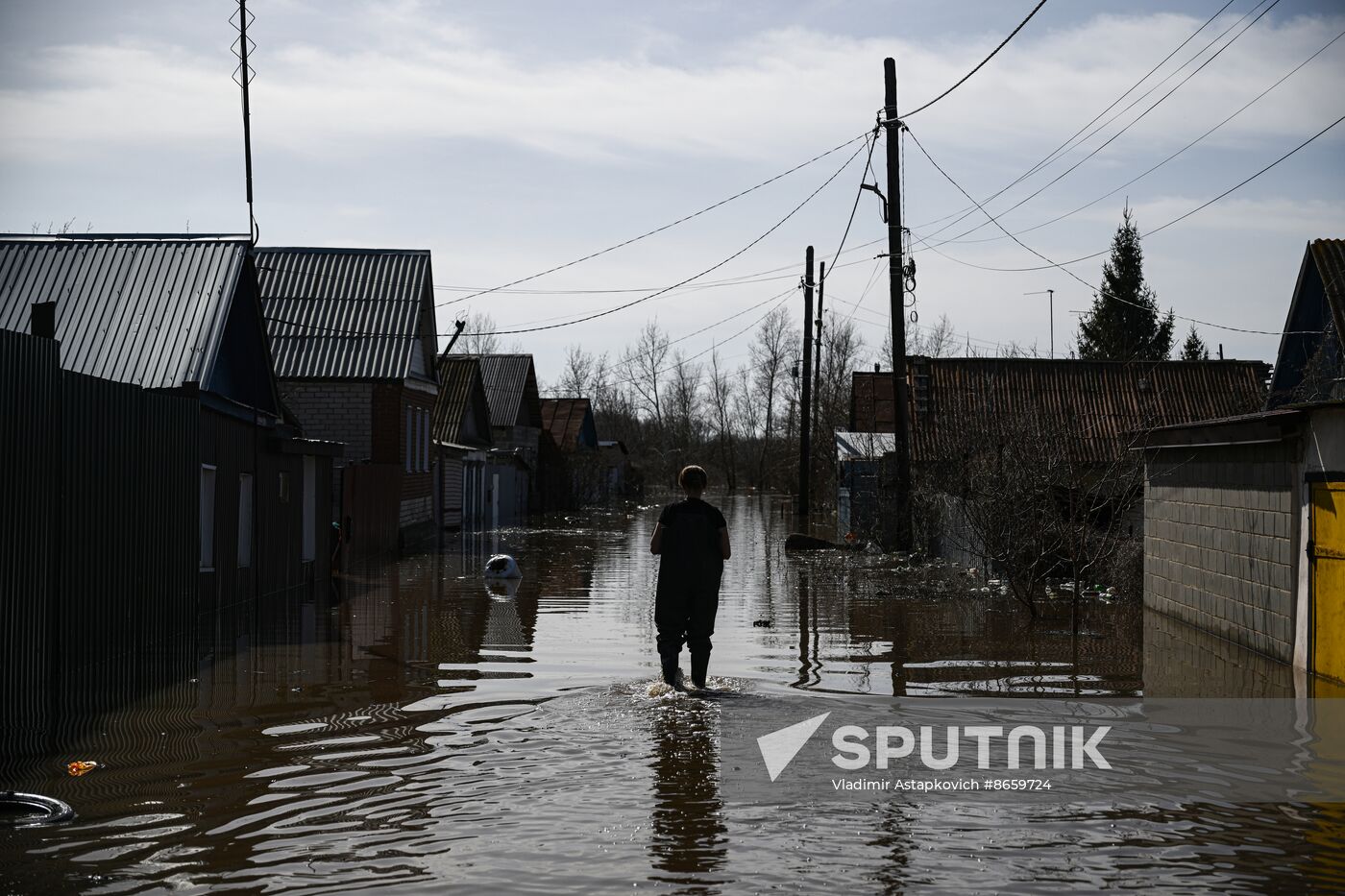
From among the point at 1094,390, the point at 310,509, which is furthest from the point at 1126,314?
the point at 310,509

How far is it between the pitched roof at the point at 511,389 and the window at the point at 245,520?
35.9 m

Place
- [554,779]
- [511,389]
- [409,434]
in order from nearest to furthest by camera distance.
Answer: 1. [554,779]
2. [409,434]
3. [511,389]

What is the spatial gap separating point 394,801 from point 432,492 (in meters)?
28.8

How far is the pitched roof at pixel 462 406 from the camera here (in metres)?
40.4

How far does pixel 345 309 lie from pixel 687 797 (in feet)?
86.6

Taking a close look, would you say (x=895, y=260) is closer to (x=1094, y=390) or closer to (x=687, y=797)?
(x=1094, y=390)

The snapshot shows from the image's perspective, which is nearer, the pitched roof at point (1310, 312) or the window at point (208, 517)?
the window at point (208, 517)

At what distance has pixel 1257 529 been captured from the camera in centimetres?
1308

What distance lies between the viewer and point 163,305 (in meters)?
17.7

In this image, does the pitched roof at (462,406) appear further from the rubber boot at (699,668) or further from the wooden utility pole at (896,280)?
the rubber boot at (699,668)

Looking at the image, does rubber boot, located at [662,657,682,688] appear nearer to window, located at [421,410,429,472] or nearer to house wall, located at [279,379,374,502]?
house wall, located at [279,379,374,502]

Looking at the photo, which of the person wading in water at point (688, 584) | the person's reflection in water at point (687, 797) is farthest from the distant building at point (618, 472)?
the person's reflection in water at point (687, 797)

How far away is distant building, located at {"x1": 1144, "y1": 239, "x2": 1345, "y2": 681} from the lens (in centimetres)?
1131

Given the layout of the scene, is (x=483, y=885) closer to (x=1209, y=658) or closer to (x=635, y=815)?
(x=635, y=815)
